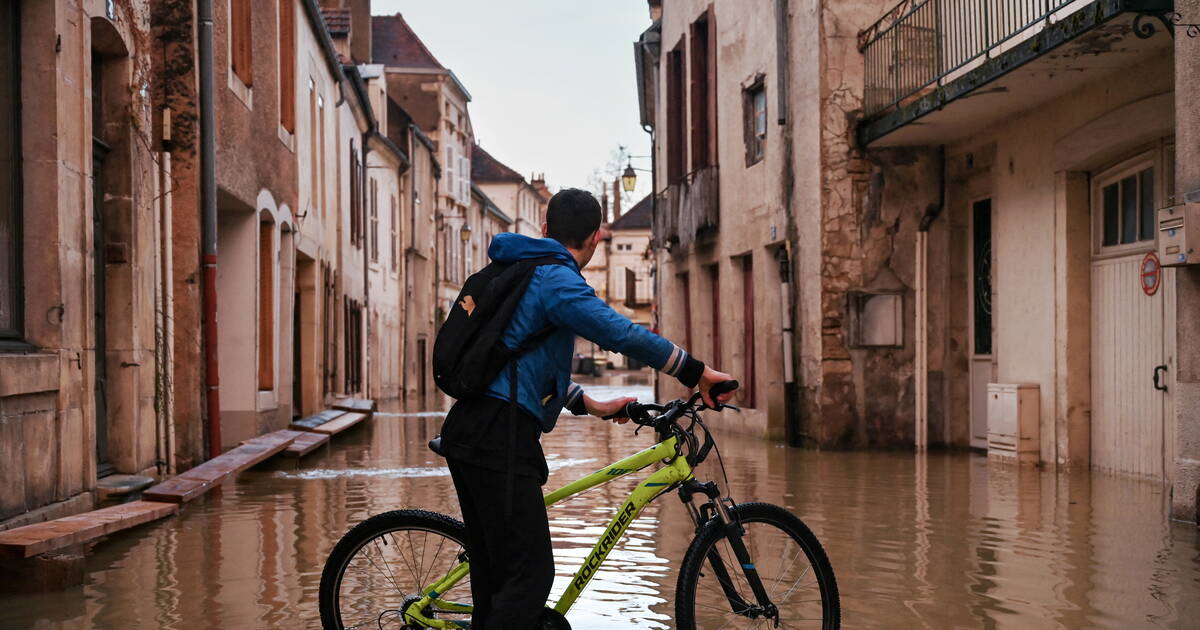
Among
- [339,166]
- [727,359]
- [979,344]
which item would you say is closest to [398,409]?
[339,166]

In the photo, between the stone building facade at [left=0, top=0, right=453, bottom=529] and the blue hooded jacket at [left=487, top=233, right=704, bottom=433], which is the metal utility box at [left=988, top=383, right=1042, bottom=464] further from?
the blue hooded jacket at [left=487, top=233, right=704, bottom=433]

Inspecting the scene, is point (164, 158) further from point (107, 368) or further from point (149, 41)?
point (107, 368)

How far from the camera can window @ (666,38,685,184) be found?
24641 millimetres

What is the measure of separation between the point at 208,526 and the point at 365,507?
4.23 feet

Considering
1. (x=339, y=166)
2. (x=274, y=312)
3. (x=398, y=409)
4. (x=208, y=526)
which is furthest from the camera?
(x=398, y=409)

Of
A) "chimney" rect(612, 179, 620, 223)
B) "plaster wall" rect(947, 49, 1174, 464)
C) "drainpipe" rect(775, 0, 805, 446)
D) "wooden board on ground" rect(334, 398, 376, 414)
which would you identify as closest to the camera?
"plaster wall" rect(947, 49, 1174, 464)

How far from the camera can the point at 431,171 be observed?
46375 mm

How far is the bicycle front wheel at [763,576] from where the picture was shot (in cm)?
416

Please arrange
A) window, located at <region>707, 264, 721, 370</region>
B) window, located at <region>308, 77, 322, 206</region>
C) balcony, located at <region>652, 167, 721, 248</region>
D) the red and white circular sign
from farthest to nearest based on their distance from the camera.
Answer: window, located at <region>707, 264, 721, 370</region> < balcony, located at <region>652, 167, 721, 248</region> < window, located at <region>308, 77, 322, 206</region> < the red and white circular sign

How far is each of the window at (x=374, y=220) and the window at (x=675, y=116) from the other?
10299mm

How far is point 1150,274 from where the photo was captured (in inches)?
451

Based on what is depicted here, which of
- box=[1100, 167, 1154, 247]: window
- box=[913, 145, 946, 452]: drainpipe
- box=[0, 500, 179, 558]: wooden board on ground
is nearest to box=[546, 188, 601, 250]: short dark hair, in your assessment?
box=[0, 500, 179, 558]: wooden board on ground

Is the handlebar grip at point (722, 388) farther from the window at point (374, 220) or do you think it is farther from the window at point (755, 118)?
the window at point (374, 220)

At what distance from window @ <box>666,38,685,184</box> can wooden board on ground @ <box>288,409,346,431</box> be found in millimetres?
7725
